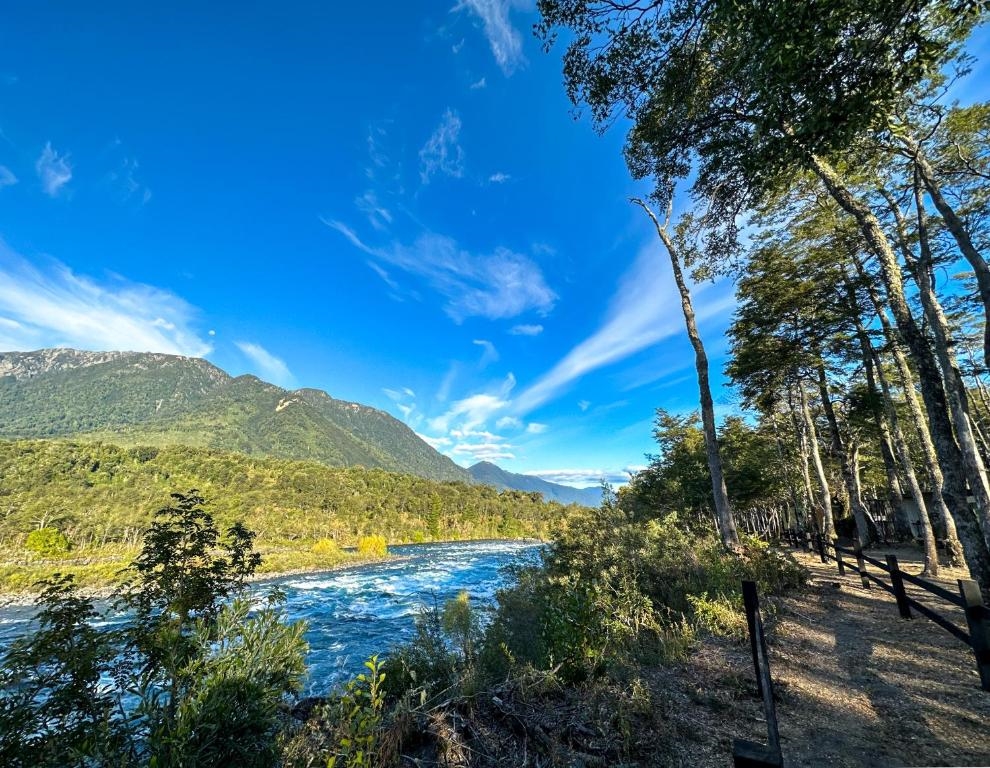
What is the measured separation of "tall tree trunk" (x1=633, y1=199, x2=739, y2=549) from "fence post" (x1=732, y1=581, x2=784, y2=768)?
23.5 ft

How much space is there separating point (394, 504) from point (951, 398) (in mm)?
100375

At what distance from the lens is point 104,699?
10.7 feet

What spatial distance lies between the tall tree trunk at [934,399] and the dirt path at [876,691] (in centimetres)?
121

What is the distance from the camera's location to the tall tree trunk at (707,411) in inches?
397

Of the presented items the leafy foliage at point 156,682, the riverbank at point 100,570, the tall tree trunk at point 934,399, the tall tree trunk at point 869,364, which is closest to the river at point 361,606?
the leafy foliage at point 156,682

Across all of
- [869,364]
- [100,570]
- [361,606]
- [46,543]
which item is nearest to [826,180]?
[869,364]

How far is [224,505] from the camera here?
73.9 meters

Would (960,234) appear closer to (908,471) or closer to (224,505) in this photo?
(908,471)

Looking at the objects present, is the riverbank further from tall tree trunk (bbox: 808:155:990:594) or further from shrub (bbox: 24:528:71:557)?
tall tree trunk (bbox: 808:155:990:594)

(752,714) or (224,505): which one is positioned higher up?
(224,505)

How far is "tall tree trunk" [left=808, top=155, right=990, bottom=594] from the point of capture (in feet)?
21.0

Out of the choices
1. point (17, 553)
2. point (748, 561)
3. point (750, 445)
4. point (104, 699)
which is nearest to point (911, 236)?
point (748, 561)

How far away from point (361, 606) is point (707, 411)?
2029cm

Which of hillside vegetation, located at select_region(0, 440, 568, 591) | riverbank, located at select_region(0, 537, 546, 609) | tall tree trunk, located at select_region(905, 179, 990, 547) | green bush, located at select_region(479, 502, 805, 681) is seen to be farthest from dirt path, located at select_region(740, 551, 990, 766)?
hillside vegetation, located at select_region(0, 440, 568, 591)
